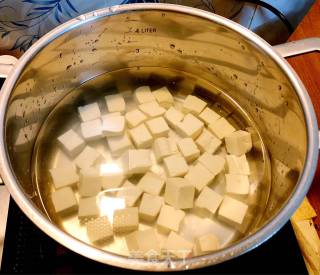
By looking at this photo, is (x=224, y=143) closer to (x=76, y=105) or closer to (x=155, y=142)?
(x=155, y=142)

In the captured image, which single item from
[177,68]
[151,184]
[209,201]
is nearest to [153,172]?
[151,184]

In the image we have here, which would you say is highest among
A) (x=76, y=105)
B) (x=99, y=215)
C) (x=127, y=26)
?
(x=127, y=26)

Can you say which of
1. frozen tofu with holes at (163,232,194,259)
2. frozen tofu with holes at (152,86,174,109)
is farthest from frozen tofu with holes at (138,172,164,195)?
frozen tofu with holes at (152,86,174,109)

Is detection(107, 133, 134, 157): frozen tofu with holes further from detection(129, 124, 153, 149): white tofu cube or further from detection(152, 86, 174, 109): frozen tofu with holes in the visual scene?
detection(152, 86, 174, 109): frozen tofu with holes

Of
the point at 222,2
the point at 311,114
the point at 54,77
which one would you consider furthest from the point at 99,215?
the point at 222,2

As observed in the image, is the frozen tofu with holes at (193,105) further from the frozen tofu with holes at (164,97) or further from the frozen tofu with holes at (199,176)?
the frozen tofu with holes at (199,176)

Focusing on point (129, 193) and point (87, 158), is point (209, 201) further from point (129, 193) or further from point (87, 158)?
point (87, 158)

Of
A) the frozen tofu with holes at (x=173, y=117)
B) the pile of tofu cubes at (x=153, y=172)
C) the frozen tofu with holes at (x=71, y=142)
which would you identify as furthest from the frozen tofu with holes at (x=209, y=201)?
the frozen tofu with holes at (x=71, y=142)
